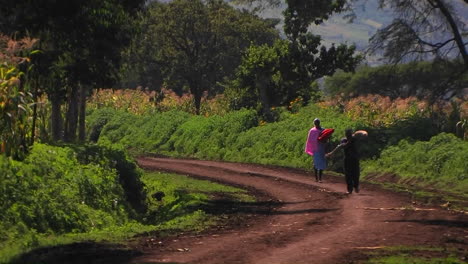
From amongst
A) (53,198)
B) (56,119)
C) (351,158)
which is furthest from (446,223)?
(56,119)

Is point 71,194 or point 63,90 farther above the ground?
point 63,90

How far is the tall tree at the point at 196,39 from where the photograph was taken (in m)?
71.8

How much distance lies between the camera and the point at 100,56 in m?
27.8

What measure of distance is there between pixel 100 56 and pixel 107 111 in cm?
3133

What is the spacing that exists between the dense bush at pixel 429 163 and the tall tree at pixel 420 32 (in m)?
3.32

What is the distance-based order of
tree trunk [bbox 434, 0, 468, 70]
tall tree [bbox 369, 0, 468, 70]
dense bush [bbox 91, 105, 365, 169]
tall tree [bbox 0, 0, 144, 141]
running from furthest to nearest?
dense bush [bbox 91, 105, 365, 169] < tall tree [bbox 369, 0, 468, 70] < tree trunk [bbox 434, 0, 468, 70] < tall tree [bbox 0, 0, 144, 141]

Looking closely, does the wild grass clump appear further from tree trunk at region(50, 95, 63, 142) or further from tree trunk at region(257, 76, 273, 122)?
tree trunk at region(257, 76, 273, 122)

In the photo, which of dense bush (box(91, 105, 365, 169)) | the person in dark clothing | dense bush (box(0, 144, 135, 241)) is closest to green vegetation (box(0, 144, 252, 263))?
dense bush (box(0, 144, 135, 241))

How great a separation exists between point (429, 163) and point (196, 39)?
147 ft

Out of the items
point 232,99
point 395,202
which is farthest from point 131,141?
point 395,202

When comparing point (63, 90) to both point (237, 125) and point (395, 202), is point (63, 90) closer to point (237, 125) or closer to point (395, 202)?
point (395, 202)

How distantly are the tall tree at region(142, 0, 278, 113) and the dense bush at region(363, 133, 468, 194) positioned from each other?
37803 millimetres

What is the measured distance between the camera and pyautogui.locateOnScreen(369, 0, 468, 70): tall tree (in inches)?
1332

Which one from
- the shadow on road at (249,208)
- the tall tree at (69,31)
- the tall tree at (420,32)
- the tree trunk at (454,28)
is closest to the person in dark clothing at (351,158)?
the shadow on road at (249,208)
